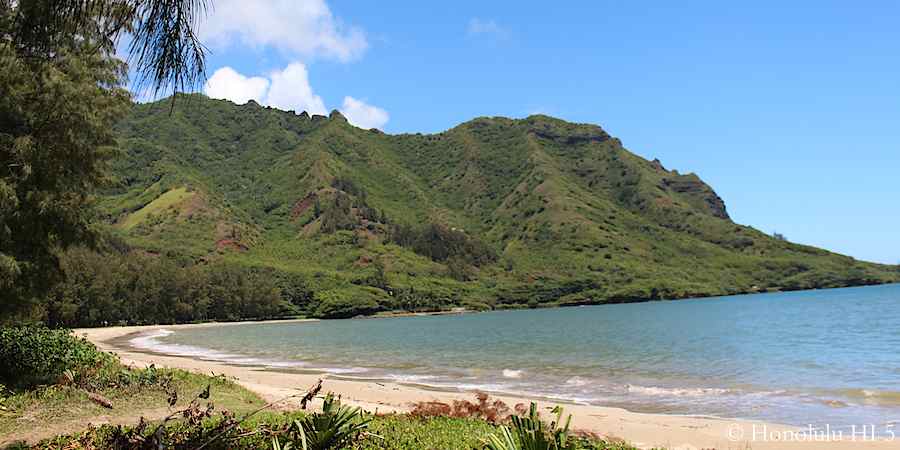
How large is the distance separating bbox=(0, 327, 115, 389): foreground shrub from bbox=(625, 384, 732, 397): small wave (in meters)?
18.0

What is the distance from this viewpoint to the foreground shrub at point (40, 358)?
1477 centimetres

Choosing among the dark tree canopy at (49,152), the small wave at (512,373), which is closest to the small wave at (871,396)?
the small wave at (512,373)

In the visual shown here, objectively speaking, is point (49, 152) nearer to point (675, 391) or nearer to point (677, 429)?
point (677, 429)

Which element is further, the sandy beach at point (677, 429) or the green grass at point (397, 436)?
the sandy beach at point (677, 429)

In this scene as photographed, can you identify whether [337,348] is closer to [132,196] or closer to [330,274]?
[330,274]

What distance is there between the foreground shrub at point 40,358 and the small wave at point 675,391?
18.0m

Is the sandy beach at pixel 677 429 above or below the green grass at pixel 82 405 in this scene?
below

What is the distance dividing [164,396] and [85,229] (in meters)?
4.73

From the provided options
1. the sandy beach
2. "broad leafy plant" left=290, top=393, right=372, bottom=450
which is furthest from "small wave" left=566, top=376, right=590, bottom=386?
"broad leafy plant" left=290, top=393, right=372, bottom=450

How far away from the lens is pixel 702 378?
26422mm

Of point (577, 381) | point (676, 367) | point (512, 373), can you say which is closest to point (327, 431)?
point (577, 381)

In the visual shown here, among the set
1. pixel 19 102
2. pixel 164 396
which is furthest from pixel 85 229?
pixel 164 396

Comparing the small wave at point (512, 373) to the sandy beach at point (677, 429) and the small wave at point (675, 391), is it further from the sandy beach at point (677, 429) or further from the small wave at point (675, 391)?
the sandy beach at point (677, 429)

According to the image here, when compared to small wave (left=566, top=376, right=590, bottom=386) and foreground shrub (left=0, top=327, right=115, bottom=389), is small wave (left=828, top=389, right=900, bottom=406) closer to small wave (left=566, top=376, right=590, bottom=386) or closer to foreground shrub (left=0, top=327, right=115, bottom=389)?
small wave (left=566, top=376, right=590, bottom=386)
